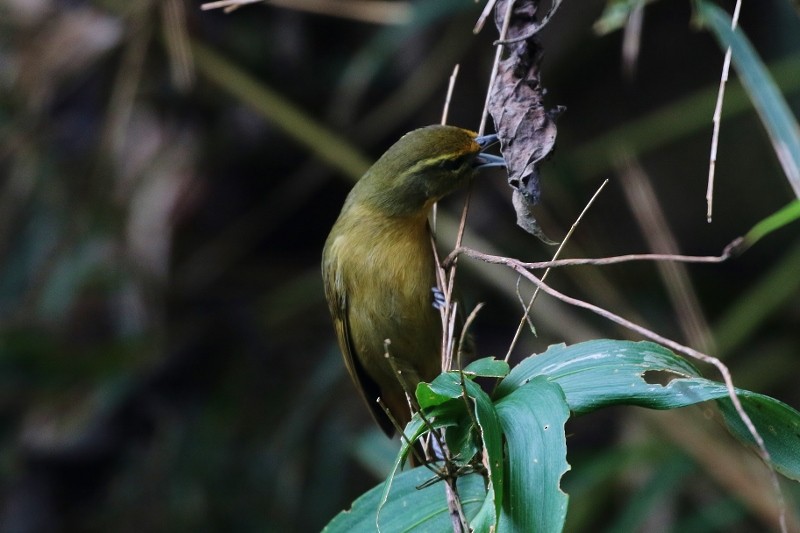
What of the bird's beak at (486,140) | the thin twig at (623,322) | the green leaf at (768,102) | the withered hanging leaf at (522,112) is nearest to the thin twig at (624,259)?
the thin twig at (623,322)

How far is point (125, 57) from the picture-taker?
436cm

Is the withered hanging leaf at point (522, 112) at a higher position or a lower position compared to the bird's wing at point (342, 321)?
higher

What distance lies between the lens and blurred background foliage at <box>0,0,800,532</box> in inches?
165

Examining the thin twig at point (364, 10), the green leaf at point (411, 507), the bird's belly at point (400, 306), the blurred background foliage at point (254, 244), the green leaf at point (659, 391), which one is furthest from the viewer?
the blurred background foliage at point (254, 244)

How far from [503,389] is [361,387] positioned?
1340 mm

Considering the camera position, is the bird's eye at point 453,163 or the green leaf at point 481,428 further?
the bird's eye at point 453,163

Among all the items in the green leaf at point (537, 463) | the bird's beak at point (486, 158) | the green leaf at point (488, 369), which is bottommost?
the green leaf at point (537, 463)

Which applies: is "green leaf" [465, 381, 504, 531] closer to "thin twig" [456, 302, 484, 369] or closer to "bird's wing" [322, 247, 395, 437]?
"thin twig" [456, 302, 484, 369]

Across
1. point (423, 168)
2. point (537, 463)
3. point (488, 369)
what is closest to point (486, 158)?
point (423, 168)

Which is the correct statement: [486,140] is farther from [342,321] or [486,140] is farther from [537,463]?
[537,463]

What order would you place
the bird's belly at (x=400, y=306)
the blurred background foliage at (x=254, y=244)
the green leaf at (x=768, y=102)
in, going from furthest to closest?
the blurred background foliage at (x=254, y=244)
the bird's belly at (x=400, y=306)
the green leaf at (x=768, y=102)

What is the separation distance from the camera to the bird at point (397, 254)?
262 cm

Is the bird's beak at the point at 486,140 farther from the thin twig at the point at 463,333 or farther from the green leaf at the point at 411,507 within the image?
the green leaf at the point at 411,507

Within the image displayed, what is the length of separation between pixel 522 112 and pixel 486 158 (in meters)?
0.73
